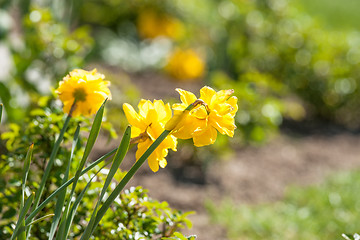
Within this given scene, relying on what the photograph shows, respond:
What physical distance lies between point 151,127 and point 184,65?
412 cm

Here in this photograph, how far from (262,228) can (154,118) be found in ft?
5.58

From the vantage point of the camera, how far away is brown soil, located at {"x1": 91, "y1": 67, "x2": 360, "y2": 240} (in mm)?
3106

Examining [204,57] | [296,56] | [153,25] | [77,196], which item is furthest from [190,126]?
[153,25]

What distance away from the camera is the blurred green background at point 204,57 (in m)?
3.38

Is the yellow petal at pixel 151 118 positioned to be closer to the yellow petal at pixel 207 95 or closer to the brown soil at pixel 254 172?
the yellow petal at pixel 207 95

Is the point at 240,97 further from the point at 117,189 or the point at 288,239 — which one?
the point at 117,189

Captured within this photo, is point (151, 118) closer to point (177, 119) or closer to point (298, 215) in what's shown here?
point (177, 119)

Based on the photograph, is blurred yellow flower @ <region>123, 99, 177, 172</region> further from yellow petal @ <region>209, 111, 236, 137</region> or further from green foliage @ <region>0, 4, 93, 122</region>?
green foliage @ <region>0, 4, 93, 122</region>

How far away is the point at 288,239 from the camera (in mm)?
2736

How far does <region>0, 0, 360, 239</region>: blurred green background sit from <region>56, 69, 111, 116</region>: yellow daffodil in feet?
2.12

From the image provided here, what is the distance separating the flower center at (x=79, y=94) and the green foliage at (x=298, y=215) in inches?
60.6

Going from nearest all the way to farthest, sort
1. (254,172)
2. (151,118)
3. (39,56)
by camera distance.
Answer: (151,118) → (39,56) → (254,172)

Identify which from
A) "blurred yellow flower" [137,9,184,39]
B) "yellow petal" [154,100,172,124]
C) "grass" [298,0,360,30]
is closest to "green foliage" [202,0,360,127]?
"blurred yellow flower" [137,9,184,39]

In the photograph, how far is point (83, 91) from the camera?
4.76ft
